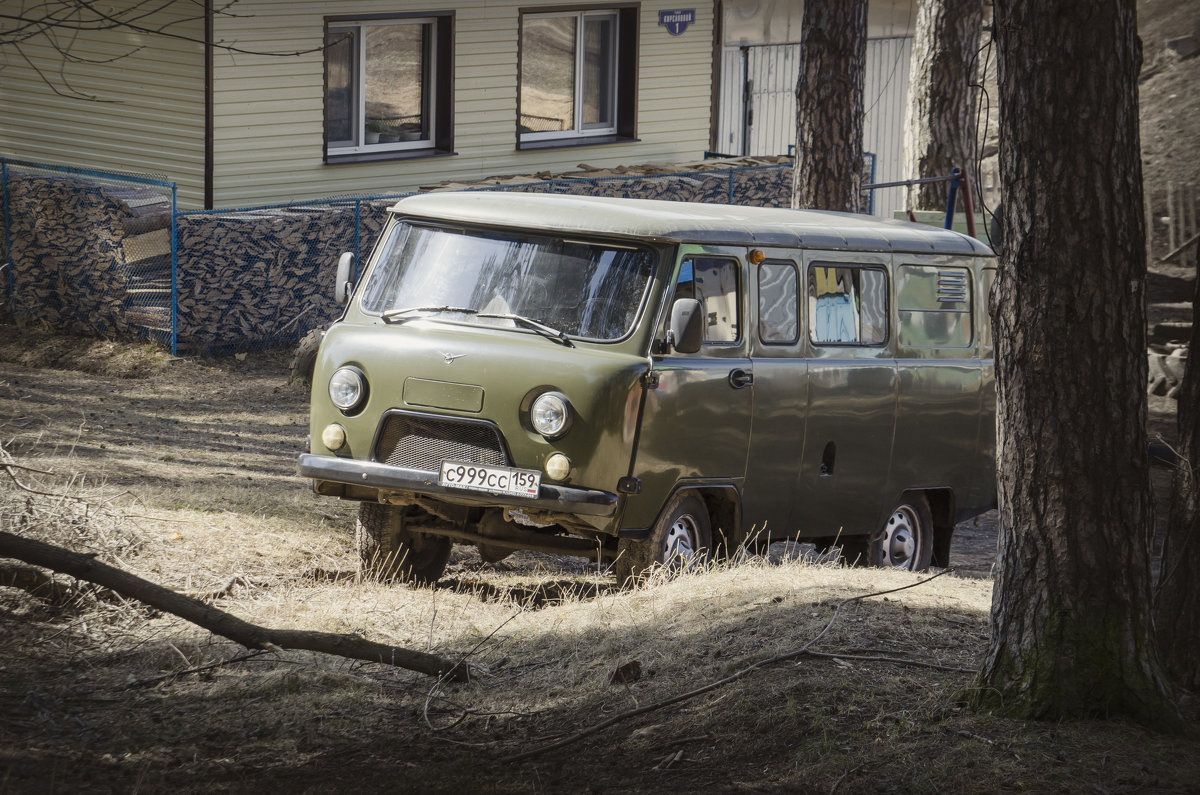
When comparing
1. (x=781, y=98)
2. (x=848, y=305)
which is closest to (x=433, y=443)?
(x=848, y=305)

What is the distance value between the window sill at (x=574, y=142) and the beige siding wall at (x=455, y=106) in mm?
74

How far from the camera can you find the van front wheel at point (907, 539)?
9.39m

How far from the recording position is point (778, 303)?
8.34 meters

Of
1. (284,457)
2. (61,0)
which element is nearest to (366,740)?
(61,0)

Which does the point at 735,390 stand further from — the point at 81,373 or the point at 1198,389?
the point at 81,373

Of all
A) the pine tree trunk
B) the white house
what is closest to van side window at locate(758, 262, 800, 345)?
the white house

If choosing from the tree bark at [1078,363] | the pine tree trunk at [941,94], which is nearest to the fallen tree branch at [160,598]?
the tree bark at [1078,363]

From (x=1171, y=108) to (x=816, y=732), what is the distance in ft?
26.1

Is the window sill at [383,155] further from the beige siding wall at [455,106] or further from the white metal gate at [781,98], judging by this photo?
the white metal gate at [781,98]

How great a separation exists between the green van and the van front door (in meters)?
0.01

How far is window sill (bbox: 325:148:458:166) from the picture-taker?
59.4 ft

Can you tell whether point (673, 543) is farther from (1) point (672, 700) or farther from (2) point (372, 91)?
(2) point (372, 91)

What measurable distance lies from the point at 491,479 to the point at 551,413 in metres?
0.44

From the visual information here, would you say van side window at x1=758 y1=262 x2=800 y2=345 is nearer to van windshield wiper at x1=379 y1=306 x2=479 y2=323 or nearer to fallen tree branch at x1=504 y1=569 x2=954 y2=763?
van windshield wiper at x1=379 y1=306 x2=479 y2=323
